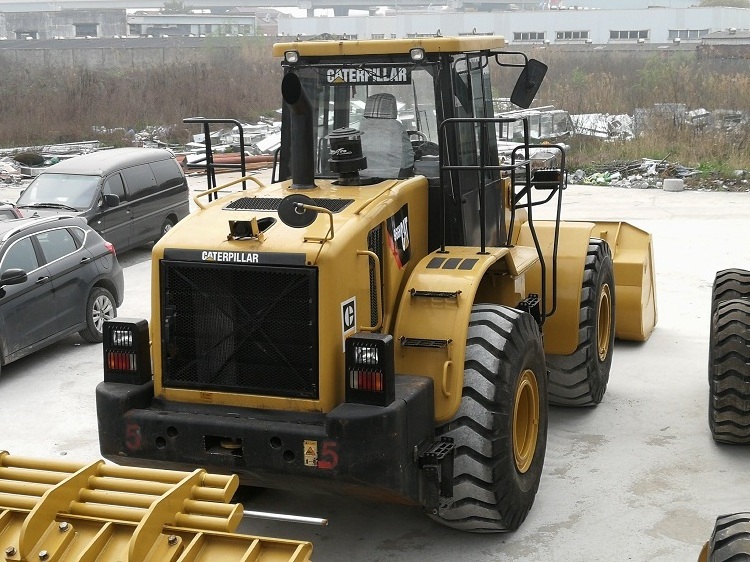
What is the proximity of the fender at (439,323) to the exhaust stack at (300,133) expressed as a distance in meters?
1.01

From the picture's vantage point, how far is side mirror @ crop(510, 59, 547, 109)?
26.1 ft

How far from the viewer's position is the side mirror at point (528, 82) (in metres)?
7.95

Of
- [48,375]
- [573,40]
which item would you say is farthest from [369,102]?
[573,40]

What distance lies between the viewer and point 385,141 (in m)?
7.47

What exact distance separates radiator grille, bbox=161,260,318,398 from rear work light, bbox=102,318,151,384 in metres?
0.19

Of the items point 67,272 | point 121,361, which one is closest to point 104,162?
point 67,272

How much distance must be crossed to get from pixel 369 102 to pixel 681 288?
300 inches

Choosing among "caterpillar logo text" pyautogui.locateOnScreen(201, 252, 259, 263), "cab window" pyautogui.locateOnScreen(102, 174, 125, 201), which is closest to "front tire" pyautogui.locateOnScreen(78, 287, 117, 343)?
"cab window" pyautogui.locateOnScreen(102, 174, 125, 201)

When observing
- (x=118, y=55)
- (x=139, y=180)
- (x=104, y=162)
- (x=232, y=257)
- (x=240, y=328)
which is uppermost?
(x=118, y=55)

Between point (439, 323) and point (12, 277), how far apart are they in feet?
19.6

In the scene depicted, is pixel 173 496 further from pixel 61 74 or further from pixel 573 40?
pixel 573 40

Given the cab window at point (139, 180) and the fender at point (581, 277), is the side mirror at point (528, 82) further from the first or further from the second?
the cab window at point (139, 180)

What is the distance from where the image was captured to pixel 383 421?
5766 millimetres

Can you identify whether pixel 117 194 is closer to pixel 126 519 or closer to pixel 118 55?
pixel 126 519
